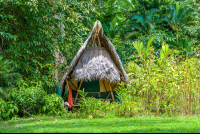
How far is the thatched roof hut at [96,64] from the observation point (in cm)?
792

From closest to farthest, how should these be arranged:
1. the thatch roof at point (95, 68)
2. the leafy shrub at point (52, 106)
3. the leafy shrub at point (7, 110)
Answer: the leafy shrub at point (7, 110)
the leafy shrub at point (52, 106)
the thatch roof at point (95, 68)

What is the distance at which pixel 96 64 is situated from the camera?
8.08m

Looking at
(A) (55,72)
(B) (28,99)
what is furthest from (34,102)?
(A) (55,72)

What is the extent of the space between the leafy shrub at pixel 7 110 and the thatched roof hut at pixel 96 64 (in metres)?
2.11

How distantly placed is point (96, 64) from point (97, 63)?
1.9 inches

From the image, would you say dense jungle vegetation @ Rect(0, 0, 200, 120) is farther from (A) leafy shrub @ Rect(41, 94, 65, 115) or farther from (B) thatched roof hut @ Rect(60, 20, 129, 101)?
(B) thatched roof hut @ Rect(60, 20, 129, 101)

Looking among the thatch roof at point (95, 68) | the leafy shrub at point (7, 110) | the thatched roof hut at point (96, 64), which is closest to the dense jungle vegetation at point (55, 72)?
the leafy shrub at point (7, 110)

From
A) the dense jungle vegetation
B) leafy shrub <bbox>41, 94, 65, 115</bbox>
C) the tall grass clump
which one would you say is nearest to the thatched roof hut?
the dense jungle vegetation

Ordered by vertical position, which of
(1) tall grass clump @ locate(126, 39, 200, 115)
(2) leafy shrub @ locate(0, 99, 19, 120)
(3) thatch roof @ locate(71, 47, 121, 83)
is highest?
(3) thatch roof @ locate(71, 47, 121, 83)

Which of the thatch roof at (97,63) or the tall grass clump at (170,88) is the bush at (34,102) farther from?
the tall grass clump at (170,88)

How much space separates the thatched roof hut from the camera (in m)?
7.92

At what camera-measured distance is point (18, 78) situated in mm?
7070

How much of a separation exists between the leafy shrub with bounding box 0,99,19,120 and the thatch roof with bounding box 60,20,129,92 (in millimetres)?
2106

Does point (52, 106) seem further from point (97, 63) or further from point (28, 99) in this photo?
point (97, 63)
